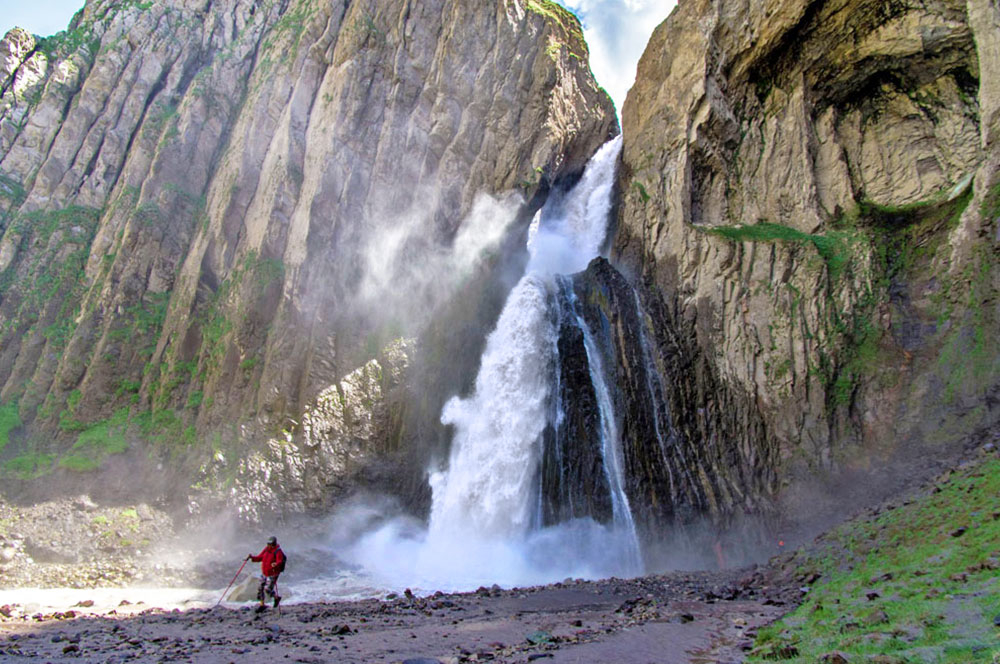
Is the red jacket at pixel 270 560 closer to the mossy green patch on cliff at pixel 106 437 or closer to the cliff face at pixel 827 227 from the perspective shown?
the cliff face at pixel 827 227

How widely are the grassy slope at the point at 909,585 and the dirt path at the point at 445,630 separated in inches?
33.6

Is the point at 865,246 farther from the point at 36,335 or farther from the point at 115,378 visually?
the point at 36,335

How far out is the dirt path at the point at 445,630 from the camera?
628cm

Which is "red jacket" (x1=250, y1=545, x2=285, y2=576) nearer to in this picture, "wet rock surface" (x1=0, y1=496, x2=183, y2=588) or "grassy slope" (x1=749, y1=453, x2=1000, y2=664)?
"wet rock surface" (x1=0, y1=496, x2=183, y2=588)

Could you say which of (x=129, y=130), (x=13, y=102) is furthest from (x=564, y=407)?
(x=13, y=102)

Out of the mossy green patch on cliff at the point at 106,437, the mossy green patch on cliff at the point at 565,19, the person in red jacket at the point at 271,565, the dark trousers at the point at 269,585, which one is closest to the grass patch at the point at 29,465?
the mossy green patch on cliff at the point at 106,437

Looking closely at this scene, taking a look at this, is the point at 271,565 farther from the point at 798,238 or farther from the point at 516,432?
the point at 798,238

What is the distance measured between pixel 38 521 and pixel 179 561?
17.1 ft

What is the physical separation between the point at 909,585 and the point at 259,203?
28939 millimetres

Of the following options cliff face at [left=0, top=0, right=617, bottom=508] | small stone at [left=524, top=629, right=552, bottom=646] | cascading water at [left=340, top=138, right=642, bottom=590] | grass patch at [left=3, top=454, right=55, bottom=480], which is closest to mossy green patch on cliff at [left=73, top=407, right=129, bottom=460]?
cliff face at [left=0, top=0, right=617, bottom=508]

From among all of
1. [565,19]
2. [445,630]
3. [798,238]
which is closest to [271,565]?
[445,630]

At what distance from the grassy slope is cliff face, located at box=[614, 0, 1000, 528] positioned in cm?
489

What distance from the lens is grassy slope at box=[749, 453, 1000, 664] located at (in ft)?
14.2

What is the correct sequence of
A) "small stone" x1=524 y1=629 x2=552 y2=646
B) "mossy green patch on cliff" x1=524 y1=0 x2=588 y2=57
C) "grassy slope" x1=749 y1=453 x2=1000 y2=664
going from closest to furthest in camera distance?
"grassy slope" x1=749 y1=453 x2=1000 y2=664, "small stone" x1=524 y1=629 x2=552 y2=646, "mossy green patch on cliff" x1=524 y1=0 x2=588 y2=57
